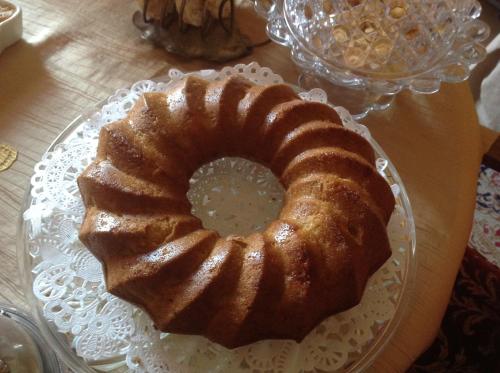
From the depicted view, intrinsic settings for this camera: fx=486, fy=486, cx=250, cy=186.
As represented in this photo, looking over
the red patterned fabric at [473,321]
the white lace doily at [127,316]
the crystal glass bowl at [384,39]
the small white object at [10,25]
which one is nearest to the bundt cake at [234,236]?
the white lace doily at [127,316]

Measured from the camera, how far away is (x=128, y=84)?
1.24 m

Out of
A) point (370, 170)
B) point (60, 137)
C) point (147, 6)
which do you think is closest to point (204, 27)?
point (147, 6)

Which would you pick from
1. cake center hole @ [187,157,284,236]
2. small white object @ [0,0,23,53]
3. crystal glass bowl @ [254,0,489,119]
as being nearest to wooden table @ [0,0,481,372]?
small white object @ [0,0,23,53]

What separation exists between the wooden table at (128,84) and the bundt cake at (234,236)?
180 mm

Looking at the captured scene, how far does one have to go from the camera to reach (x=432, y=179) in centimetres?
111

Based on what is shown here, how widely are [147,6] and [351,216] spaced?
829 mm

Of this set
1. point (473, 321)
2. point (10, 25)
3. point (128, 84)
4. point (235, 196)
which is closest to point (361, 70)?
point (235, 196)

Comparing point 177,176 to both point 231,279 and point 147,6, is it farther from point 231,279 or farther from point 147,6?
point 147,6

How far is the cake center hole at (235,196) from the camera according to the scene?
3.15 feet

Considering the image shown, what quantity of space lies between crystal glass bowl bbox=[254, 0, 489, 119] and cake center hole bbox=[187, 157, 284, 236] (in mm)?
292

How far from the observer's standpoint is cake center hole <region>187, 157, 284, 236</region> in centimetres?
96

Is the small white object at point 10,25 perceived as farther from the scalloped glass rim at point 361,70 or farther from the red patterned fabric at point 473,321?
the red patterned fabric at point 473,321

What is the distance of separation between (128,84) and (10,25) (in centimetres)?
34

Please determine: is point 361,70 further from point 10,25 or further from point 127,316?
point 10,25
